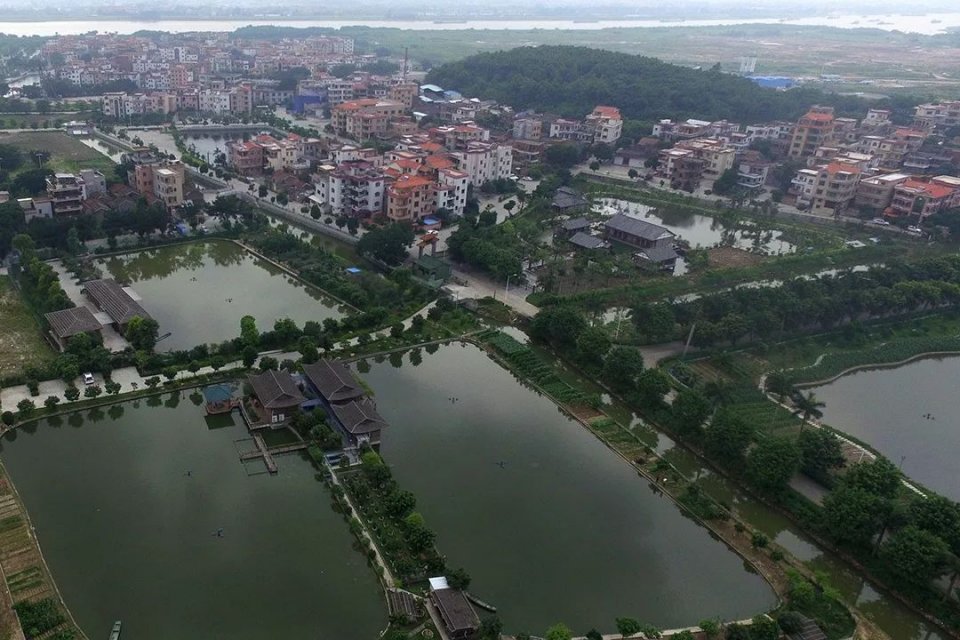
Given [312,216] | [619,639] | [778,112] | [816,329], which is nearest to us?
[619,639]

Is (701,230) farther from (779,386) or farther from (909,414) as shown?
(779,386)

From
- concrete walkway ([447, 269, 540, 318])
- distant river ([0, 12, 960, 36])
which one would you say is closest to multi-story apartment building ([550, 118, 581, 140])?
concrete walkway ([447, 269, 540, 318])

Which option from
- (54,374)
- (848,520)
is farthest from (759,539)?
(54,374)

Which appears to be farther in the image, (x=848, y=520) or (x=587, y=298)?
(x=587, y=298)

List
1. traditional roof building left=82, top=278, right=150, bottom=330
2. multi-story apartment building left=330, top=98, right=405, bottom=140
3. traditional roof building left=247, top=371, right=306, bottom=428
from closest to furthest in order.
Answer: traditional roof building left=247, top=371, right=306, bottom=428, traditional roof building left=82, top=278, right=150, bottom=330, multi-story apartment building left=330, top=98, right=405, bottom=140

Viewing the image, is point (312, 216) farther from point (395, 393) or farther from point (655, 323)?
point (655, 323)

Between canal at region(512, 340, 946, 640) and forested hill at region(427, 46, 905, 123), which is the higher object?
forested hill at region(427, 46, 905, 123)

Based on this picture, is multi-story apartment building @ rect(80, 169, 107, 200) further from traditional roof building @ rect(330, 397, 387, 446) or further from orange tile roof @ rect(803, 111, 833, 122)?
orange tile roof @ rect(803, 111, 833, 122)
